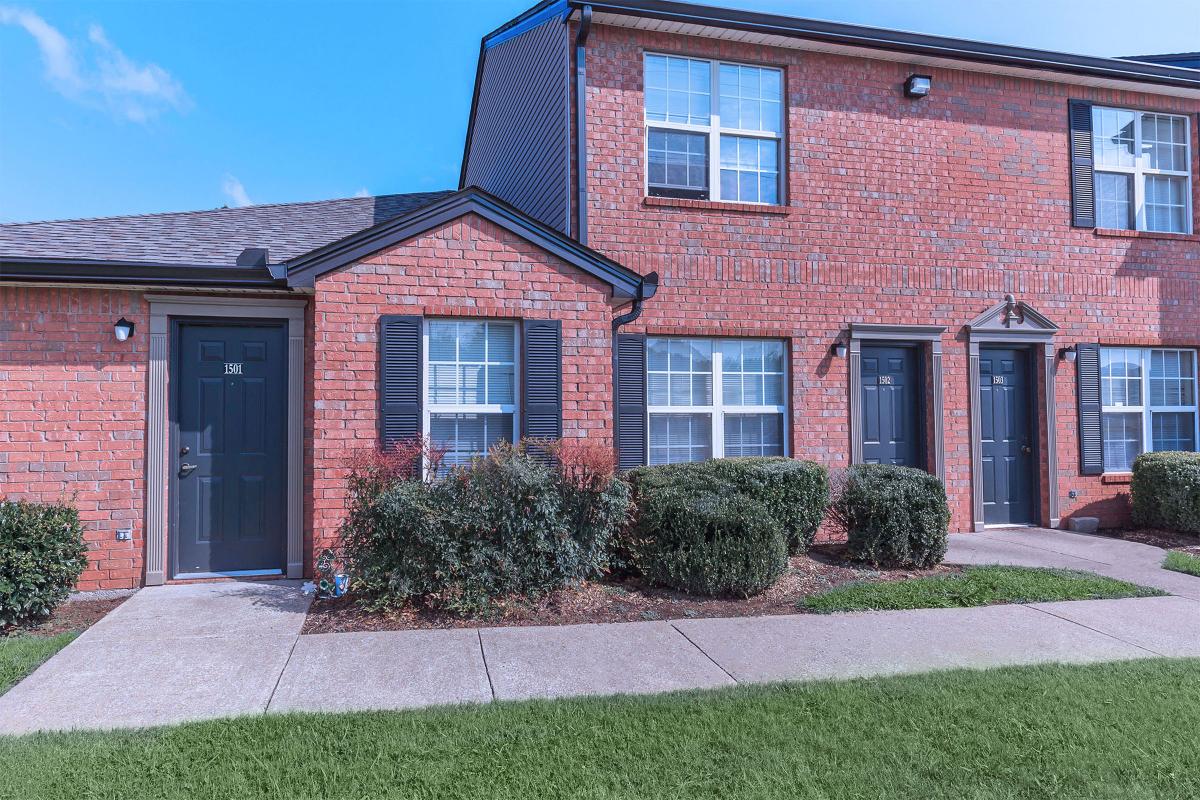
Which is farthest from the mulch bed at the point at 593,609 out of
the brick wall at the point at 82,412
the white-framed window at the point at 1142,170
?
the white-framed window at the point at 1142,170

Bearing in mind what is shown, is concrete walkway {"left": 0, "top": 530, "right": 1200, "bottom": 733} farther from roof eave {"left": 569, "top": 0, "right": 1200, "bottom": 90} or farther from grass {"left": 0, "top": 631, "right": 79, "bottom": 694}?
roof eave {"left": 569, "top": 0, "right": 1200, "bottom": 90}

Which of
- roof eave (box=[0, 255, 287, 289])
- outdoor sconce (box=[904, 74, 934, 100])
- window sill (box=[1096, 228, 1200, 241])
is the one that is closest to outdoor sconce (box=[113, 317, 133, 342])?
roof eave (box=[0, 255, 287, 289])

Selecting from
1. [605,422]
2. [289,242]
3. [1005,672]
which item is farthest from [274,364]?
[1005,672]

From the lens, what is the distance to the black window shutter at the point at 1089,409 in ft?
30.6

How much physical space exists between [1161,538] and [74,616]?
1146 centimetres

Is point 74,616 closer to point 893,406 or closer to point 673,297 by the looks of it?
point 673,297

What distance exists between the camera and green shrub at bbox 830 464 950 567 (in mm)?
6984

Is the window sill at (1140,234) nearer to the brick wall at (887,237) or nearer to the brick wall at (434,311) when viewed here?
the brick wall at (887,237)

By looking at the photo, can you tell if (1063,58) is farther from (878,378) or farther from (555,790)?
(555,790)

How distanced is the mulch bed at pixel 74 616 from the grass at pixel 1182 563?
9905 mm

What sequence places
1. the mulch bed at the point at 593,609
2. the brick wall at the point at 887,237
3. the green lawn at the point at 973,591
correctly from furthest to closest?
the brick wall at the point at 887,237 → the green lawn at the point at 973,591 → the mulch bed at the point at 593,609

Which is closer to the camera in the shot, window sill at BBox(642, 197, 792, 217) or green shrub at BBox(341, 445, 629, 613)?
green shrub at BBox(341, 445, 629, 613)

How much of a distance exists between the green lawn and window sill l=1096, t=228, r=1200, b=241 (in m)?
5.20

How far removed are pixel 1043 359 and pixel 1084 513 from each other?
6.92 feet
